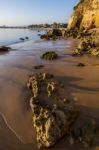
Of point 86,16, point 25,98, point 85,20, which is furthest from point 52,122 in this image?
point 86,16

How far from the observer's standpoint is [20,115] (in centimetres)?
829

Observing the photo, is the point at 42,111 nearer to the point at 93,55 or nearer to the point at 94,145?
the point at 94,145

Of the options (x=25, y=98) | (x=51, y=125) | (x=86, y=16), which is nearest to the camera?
(x=51, y=125)

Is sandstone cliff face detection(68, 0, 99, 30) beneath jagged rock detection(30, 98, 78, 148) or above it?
beneath

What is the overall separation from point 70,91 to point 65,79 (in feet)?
6.27

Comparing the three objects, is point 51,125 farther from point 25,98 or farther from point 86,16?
point 86,16

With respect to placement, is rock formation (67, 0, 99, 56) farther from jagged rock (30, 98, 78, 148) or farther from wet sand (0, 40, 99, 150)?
jagged rock (30, 98, 78, 148)

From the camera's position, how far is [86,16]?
5503 centimetres

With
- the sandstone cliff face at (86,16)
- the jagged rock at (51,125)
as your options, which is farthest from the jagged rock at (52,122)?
the sandstone cliff face at (86,16)

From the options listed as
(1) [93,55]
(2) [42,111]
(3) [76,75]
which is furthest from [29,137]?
(1) [93,55]

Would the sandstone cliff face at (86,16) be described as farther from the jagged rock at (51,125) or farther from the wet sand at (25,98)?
the jagged rock at (51,125)

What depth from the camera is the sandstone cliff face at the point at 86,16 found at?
165 feet

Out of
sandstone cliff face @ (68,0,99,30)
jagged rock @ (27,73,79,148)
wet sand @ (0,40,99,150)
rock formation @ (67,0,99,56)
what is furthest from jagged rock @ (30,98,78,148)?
sandstone cliff face @ (68,0,99,30)

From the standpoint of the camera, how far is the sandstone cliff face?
5036cm
